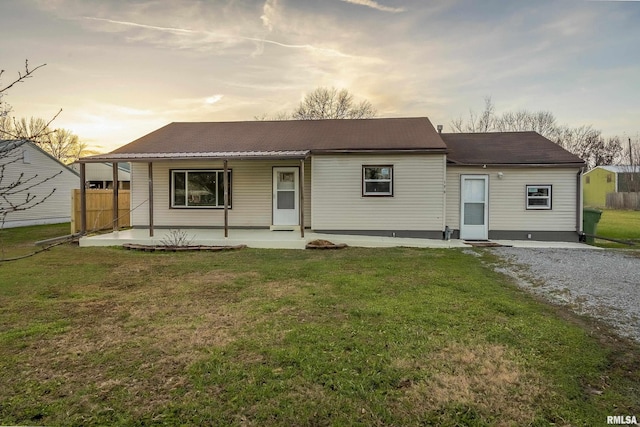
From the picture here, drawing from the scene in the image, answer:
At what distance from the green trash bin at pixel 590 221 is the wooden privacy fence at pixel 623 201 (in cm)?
2543

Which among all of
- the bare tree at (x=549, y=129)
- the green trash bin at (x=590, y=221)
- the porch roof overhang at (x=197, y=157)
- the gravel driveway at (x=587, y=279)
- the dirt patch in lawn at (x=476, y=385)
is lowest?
the dirt patch in lawn at (x=476, y=385)

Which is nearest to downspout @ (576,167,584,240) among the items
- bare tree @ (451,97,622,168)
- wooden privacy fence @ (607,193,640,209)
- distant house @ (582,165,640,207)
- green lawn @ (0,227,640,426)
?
green lawn @ (0,227,640,426)

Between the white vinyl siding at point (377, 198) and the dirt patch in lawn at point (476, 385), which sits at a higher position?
the white vinyl siding at point (377, 198)

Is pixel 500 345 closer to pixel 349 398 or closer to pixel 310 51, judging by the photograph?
pixel 349 398

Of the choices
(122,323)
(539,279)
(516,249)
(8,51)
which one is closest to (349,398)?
(122,323)

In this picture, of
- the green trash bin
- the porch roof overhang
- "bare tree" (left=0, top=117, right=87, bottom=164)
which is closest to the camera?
"bare tree" (left=0, top=117, right=87, bottom=164)

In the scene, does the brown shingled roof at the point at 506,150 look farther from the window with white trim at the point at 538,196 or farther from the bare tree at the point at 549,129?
the bare tree at the point at 549,129

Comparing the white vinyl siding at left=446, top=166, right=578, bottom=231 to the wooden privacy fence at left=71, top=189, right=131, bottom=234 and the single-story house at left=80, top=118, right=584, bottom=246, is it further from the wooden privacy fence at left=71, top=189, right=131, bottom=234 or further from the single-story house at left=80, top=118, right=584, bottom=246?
the wooden privacy fence at left=71, top=189, right=131, bottom=234

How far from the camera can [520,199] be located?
1173cm

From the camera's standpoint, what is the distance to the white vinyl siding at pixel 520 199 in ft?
38.2

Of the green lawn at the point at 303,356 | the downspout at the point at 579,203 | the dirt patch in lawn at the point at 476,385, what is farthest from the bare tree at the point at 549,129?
the dirt patch in lawn at the point at 476,385

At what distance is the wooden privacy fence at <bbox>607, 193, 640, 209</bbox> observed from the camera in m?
30.1

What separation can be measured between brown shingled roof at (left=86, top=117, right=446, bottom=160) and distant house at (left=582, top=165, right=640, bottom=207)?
114 feet

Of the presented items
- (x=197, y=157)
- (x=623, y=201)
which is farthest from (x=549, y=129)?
(x=197, y=157)
